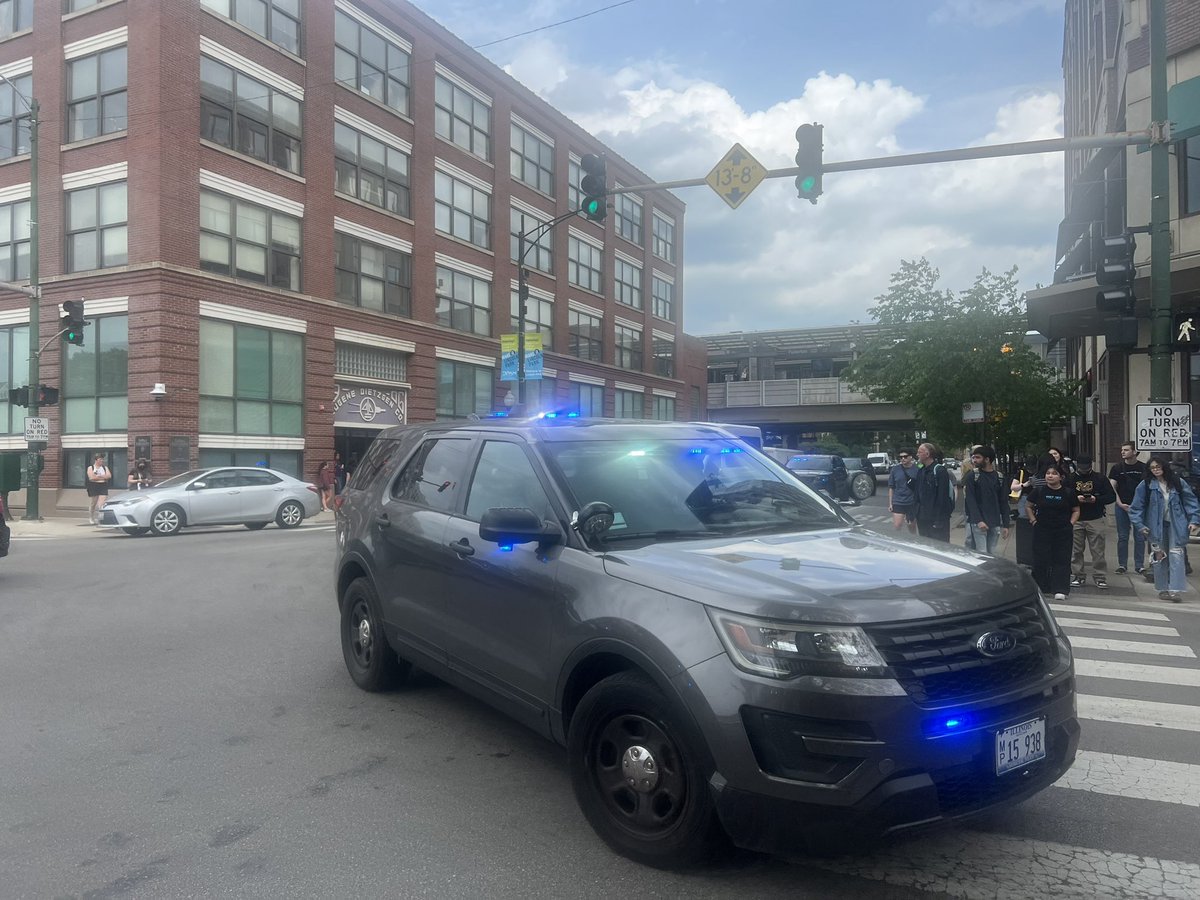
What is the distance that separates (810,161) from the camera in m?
12.4

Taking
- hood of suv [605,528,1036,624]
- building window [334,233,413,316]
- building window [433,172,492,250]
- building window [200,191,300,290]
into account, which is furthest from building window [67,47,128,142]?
hood of suv [605,528,1036,624]

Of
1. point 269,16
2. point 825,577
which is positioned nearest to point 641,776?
point 825,577

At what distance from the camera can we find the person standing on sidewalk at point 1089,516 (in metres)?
Answer: 11.6

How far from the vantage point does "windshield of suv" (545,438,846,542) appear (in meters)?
4.33

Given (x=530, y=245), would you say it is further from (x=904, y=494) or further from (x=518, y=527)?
(x=518, y=527)

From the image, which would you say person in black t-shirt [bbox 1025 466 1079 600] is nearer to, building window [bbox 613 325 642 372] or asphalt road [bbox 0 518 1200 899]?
asphalt road [bbox 0 518 1200 899]

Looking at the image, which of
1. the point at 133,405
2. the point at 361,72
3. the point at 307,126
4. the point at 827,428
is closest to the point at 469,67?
the point at 361,72

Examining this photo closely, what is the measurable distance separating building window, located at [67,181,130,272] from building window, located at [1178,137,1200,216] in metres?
23.4

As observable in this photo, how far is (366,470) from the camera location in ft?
21.8

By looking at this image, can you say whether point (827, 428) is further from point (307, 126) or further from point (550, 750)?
point (550, 750)

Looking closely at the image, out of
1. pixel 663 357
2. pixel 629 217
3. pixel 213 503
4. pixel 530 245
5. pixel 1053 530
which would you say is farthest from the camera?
pixel 663 357

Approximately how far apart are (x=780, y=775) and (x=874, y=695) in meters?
0.41

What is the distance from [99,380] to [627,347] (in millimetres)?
27506

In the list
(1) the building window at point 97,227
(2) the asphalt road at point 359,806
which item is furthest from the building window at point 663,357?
(2) the asphalt road at point 359,806
